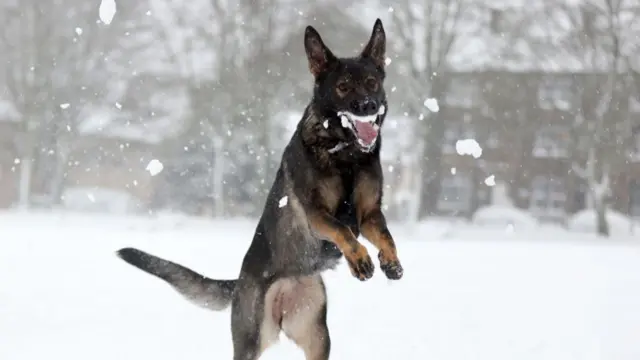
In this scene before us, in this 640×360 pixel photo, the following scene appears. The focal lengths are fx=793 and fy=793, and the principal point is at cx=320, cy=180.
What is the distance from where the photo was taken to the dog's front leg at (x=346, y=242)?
3.76 meters

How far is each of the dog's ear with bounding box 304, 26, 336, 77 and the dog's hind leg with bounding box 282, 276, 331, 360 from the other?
1178 mm

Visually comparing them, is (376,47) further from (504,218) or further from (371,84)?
(504,218)

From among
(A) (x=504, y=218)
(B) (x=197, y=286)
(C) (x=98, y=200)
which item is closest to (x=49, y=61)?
(C) (x=98, y=200)

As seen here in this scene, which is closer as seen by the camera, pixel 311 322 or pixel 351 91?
pixel 351 91

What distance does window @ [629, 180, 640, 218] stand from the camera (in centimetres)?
2714

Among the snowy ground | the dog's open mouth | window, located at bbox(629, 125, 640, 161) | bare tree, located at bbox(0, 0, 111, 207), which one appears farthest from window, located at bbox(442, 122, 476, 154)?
the dog's open mouth

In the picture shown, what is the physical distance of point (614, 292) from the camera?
10.0m

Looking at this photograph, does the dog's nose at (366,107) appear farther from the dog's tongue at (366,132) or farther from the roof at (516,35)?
the roof at (516,35)

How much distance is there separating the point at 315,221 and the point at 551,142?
25.1 metres

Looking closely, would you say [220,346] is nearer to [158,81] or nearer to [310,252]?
[310,252]

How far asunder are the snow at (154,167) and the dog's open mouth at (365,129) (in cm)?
2281

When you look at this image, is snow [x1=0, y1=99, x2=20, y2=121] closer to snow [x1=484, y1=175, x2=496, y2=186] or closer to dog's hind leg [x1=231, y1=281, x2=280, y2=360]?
snow [x1=484, y1=175, x2=496, y2=186]

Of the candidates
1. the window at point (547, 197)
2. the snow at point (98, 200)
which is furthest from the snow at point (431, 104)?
the snow at point (98, 200)

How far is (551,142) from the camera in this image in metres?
27.7
